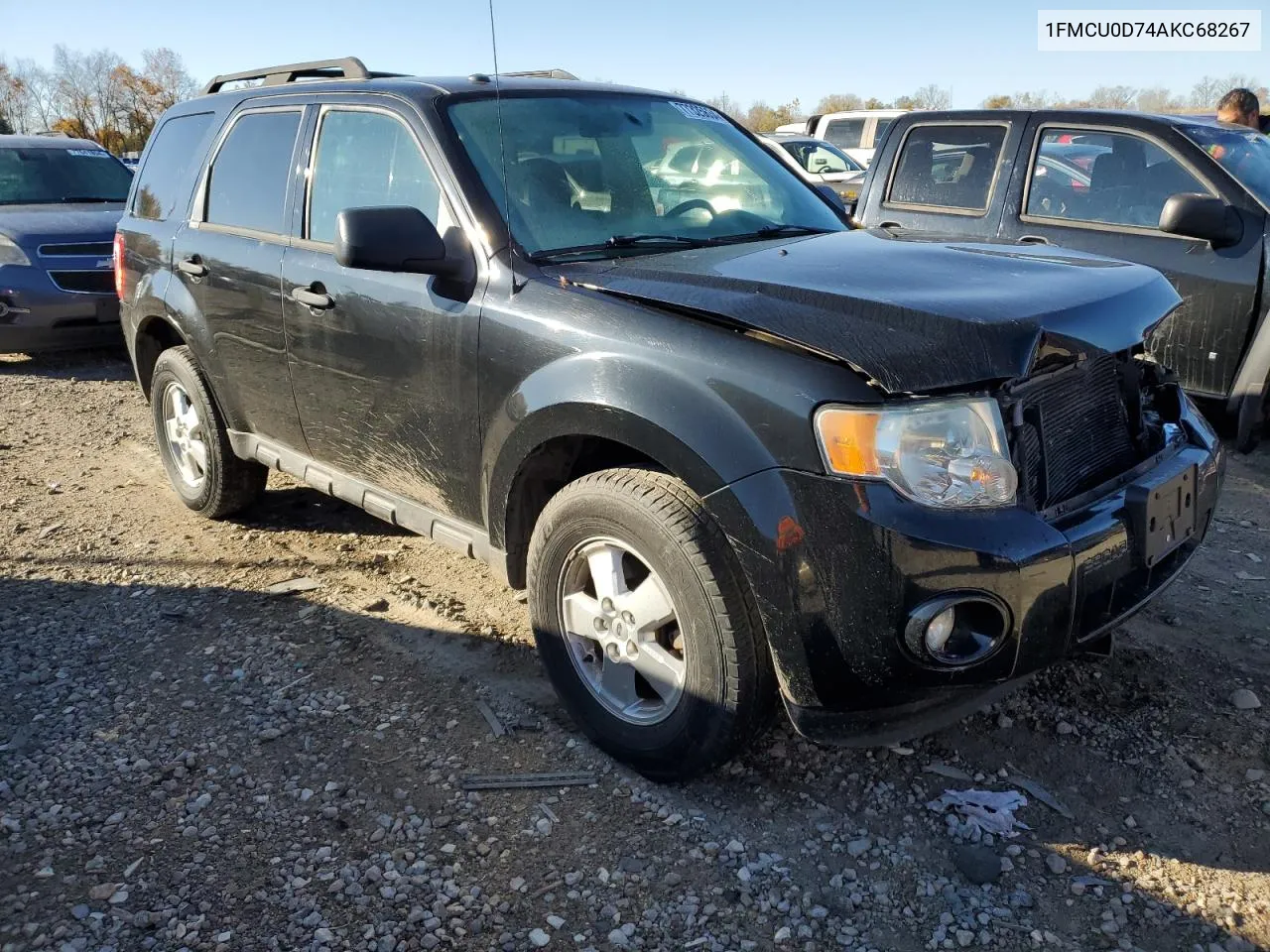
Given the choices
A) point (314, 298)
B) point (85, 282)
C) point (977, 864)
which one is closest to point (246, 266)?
point (314, 298)

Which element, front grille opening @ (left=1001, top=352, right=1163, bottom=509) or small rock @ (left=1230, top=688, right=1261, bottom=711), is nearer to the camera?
front grille opening @ (left=1001, top=352, right=1163, bottom=509)

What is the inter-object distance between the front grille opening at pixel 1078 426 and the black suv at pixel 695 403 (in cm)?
1

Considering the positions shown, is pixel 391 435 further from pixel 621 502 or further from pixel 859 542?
pixel 859 542

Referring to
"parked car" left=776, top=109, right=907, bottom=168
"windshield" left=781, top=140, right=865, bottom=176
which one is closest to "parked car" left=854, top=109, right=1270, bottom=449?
"windshield" left=781, top=140, right=865, bottom=176

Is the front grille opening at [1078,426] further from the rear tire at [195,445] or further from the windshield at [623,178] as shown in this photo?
the rear tire at [195,445]

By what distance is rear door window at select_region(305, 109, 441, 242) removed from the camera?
131 inches

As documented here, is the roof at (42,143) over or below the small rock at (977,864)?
over

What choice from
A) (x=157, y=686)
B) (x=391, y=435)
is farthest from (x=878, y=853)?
(x=157, y=686)

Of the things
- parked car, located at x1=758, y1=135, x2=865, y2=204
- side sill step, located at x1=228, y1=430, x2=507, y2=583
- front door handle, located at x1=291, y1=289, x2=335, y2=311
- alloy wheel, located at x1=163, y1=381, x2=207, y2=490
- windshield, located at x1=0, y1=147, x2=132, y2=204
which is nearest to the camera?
side sill step, located at x1=228, y1=430, x2=507, y2=583

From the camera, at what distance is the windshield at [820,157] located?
1438cm

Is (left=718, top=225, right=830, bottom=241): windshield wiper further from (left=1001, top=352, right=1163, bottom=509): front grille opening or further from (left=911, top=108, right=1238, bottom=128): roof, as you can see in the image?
(left=911, top=108, right=1238, bottom=128): roof

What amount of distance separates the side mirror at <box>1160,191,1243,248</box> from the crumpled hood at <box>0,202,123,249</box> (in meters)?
7.92

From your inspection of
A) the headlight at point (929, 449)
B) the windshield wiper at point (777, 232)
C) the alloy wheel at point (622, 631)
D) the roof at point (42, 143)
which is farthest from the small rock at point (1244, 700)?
the roof at point (42, 143)

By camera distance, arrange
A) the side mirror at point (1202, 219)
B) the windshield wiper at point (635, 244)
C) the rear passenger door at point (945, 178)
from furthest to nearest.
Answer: the rear passenger door at point (945, 178)
the side mirror at point (1202, 219)
the windshield wiper at point (635, 244)
